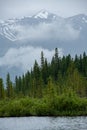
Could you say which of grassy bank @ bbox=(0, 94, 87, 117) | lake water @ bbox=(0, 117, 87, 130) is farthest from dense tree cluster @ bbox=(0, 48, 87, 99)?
lake water @ bbox=(0, 117, 87, 130)

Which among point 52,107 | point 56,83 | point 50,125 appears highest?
point 56,83

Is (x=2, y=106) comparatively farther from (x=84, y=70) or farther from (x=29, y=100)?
(x=84, y=70)

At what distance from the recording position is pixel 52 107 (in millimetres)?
107562

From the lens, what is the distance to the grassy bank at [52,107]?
107 meters

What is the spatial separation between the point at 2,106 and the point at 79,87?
4515 centimetres

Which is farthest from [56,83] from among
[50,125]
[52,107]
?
[50,125]

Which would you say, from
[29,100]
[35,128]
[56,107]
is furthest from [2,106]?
[35,128]

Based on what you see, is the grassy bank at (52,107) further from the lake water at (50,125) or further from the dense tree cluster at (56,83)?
the dense tree cluster at (56,83)

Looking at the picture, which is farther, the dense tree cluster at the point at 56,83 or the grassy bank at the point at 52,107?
the dense tree cluster at the point at 56,83

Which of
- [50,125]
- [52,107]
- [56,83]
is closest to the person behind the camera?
[50,125]

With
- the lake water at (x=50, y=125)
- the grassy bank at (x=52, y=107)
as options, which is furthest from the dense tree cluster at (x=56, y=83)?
the lake water at (x=50, y=125)

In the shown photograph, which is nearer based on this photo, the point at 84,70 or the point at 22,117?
the point at 22,117

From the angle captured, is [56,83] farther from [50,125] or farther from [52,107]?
[50,125]

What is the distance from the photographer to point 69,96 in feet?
358
